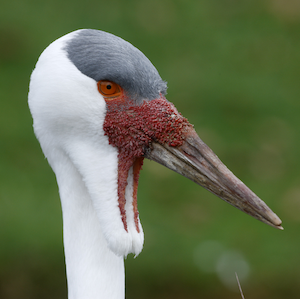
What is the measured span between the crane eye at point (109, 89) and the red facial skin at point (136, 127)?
0.09ft

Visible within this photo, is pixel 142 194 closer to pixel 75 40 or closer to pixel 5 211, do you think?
pixel 5 211

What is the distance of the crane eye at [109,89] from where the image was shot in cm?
243

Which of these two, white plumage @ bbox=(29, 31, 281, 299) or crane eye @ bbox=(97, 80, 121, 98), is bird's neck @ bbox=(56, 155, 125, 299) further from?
crane eye @ bbox=(97, 80, 121, 98)

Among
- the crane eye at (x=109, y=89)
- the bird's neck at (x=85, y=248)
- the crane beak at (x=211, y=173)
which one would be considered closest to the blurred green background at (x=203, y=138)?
the bird's neck at (x=85, y=248)

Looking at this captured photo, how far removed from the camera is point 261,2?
8.69 meters

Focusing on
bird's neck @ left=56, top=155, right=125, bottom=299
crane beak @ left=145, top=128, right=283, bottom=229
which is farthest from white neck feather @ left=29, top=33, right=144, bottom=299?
crane beak @ left=145, top=128, right=283, bottom=229

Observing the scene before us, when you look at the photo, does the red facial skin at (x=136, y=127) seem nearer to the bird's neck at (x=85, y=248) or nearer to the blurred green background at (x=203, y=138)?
the bird's neck at (x=85, y=248)

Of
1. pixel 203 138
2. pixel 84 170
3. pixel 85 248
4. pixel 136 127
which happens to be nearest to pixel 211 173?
pixel 136 127

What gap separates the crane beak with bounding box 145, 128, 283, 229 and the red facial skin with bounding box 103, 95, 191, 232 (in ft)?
0.17

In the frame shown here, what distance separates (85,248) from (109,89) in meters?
0.93

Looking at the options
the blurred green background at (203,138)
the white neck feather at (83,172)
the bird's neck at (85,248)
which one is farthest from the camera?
the blurred green background at (203,138)

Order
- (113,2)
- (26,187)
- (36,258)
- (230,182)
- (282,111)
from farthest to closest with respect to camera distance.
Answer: (113,2) < (282,111) < (26,187) < (36,258) < (230,182)

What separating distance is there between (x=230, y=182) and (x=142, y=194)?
367 cm

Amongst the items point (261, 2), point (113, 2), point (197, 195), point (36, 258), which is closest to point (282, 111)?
point (197, 195)
